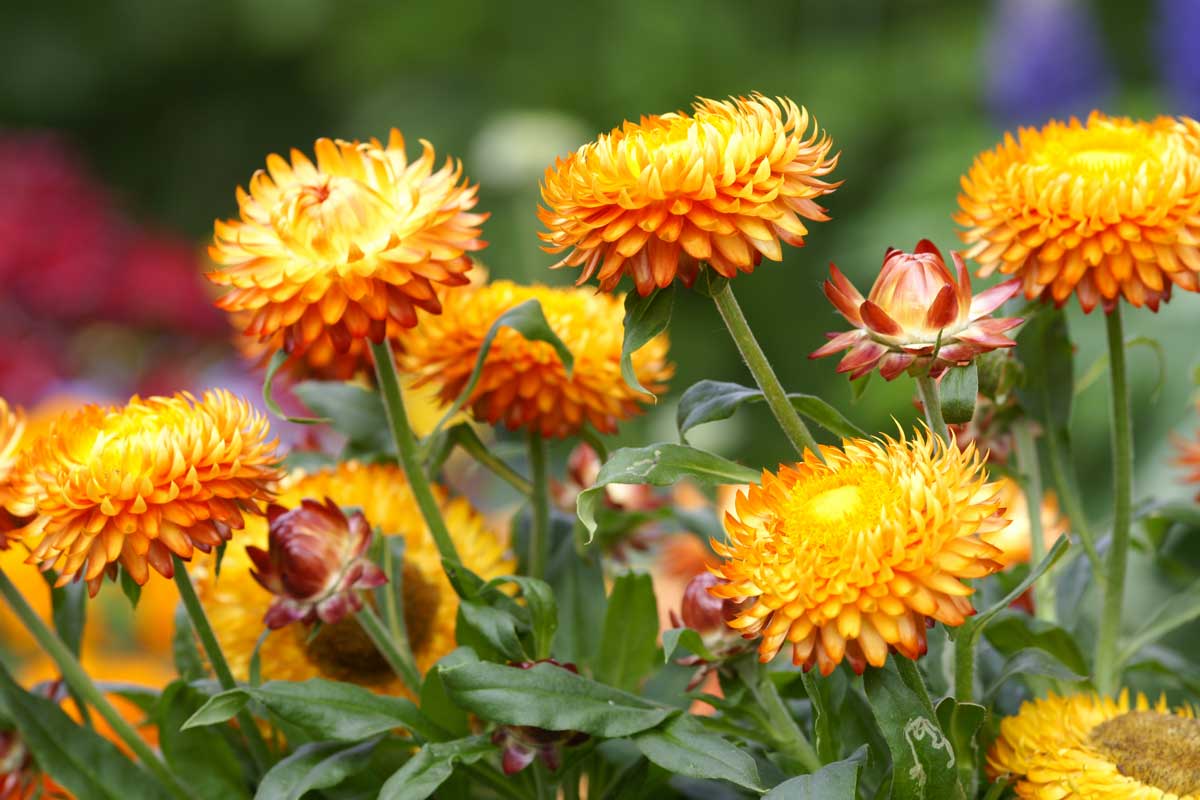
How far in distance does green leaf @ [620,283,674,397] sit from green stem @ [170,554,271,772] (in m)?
0.20

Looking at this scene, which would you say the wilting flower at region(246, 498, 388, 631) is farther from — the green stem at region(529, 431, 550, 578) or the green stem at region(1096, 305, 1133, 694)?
the green stem at region(1096, 305, 1133, 694)

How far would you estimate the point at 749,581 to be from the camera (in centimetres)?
47

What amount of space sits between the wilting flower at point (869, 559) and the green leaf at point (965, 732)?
7cm

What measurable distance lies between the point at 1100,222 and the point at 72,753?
50cm

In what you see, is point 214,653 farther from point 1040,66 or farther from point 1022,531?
point 1040,66

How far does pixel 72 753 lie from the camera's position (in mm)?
622

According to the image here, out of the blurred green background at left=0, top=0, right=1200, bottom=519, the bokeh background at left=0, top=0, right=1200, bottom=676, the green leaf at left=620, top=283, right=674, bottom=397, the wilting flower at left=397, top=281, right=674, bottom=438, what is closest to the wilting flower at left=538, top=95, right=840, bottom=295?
the green leaf at left=620, top=283, right=674, bottom=397

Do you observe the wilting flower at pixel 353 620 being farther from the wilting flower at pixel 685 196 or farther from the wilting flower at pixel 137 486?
the wilting flower at pixel 685 196

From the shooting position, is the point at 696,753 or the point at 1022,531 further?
the point at 1022,531

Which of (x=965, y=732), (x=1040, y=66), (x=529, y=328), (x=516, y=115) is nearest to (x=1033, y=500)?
(x=965, y=732)

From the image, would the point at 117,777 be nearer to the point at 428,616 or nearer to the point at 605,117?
the point at 428,616

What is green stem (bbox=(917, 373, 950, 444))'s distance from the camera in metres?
0.52

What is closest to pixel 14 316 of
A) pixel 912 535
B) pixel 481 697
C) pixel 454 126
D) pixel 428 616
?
pixel 454 126

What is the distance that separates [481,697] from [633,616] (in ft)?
0.44
